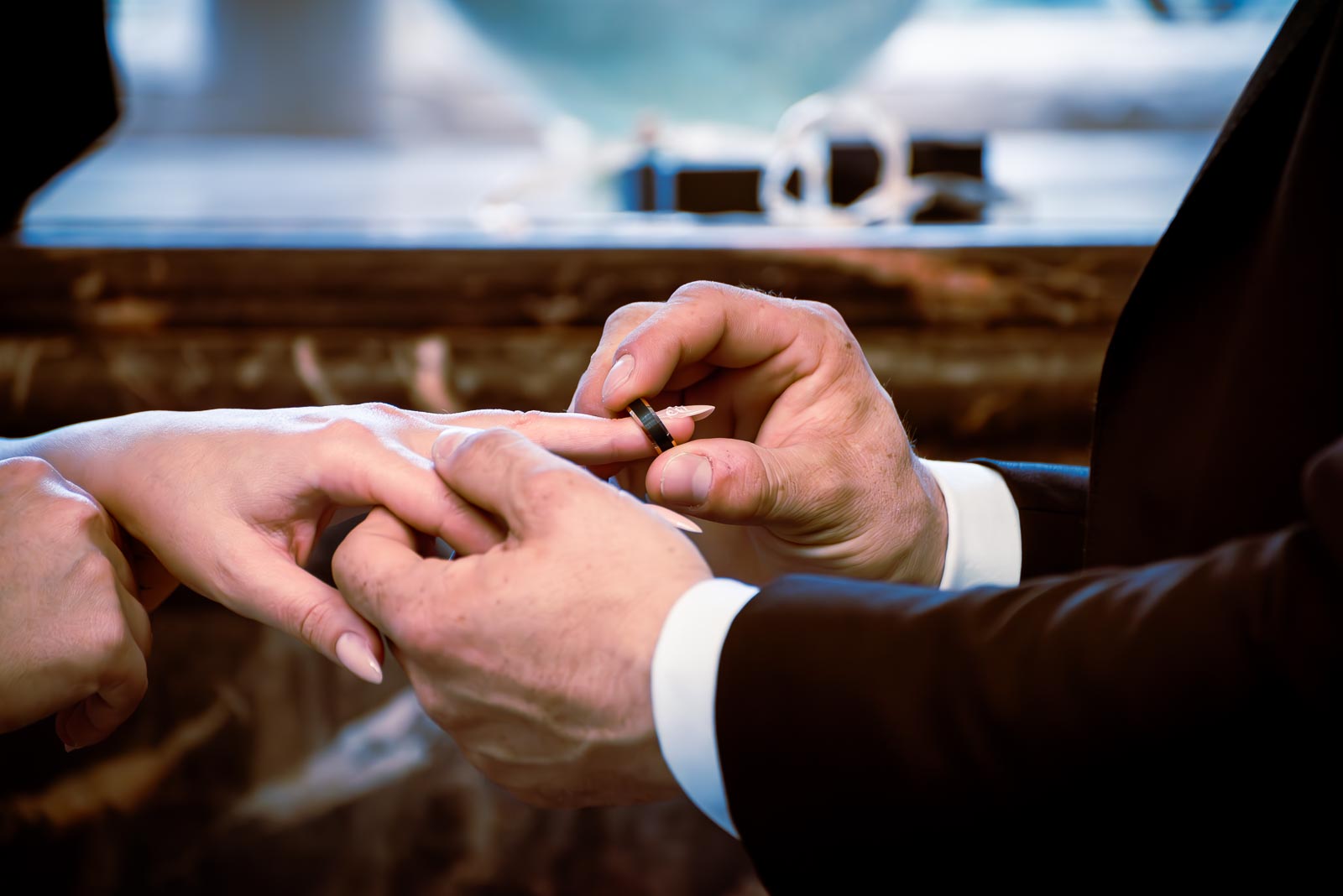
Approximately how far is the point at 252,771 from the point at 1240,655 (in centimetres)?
128

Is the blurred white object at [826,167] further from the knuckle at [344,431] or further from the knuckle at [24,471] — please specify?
the knuckle at [24,471]

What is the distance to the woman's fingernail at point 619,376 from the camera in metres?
0.67

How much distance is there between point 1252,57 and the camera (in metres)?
2.00

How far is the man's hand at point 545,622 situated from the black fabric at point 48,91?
1406 mm

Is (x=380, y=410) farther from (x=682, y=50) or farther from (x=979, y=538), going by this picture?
(x=682, y=50)

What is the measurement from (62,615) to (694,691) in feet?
1.44

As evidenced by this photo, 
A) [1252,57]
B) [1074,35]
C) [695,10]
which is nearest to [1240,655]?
[695,10]

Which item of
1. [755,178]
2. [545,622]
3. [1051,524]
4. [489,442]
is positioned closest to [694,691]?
[545,622]

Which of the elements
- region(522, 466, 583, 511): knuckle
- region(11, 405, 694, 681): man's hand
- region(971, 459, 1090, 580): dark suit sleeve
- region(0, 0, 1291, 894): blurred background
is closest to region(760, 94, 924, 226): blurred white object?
region(0, 0, 1291, 894): blurred background

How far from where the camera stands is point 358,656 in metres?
0.61

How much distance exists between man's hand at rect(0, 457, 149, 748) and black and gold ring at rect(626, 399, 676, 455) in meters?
0.38

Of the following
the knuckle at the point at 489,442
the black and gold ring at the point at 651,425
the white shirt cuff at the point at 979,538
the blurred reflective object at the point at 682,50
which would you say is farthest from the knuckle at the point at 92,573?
the blurred reflective object at the point at 682,50

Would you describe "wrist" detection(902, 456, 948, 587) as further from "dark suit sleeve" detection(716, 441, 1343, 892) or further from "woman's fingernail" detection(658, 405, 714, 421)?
"dark suit sleeve" detection(716, 441, 1343, 892)

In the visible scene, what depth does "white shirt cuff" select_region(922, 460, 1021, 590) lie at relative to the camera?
87 centimetres
